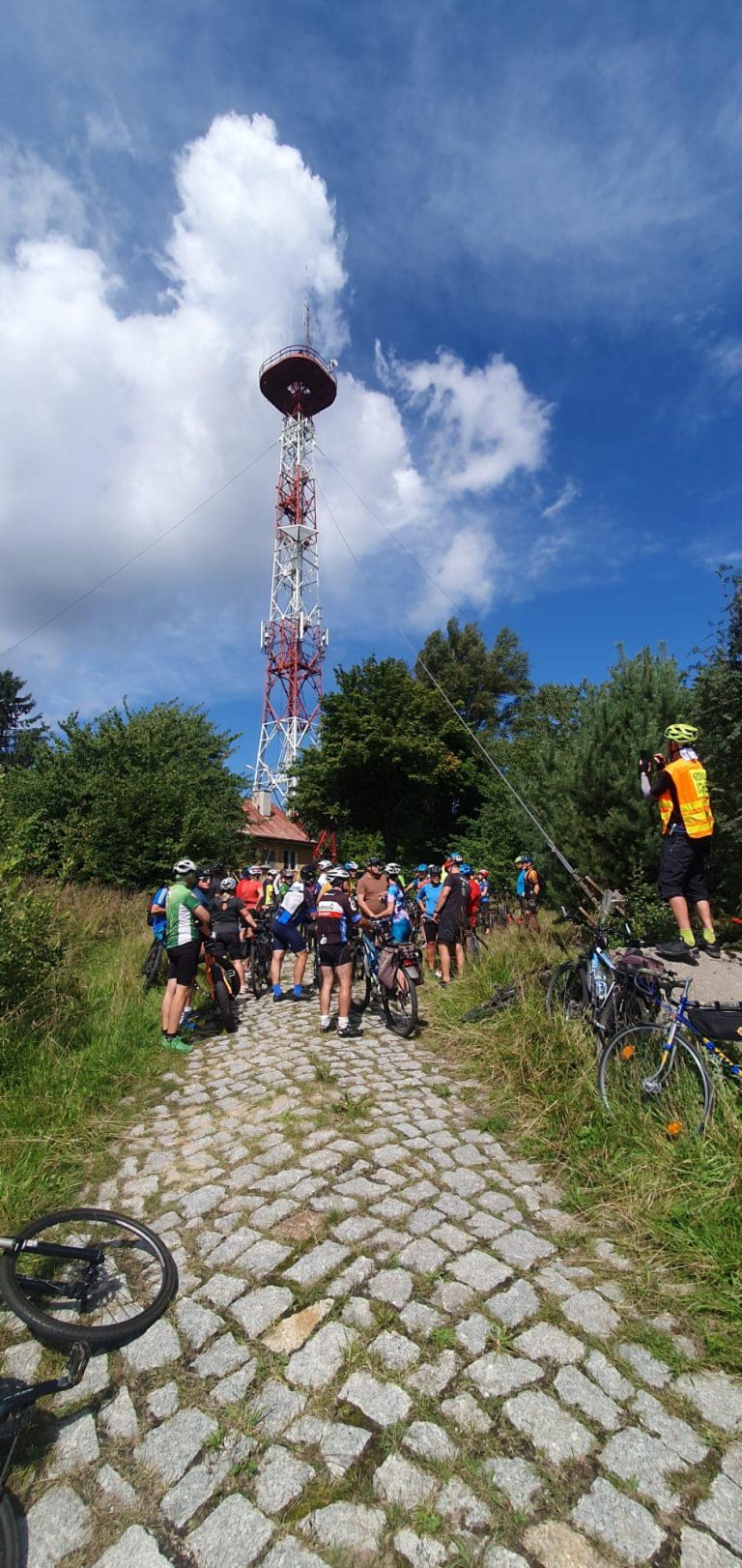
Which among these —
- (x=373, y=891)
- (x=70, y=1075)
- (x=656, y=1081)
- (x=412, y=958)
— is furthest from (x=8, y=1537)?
(x=373, y=891)

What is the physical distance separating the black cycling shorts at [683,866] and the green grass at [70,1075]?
4.41 meters

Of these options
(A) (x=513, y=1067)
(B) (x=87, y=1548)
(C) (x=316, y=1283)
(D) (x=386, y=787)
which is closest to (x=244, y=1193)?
(C) (x=316, y=1283)

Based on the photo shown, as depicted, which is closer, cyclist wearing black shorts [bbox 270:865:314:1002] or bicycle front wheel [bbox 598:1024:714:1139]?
bicycle front wheel [bbox 598:1024:714:1139]

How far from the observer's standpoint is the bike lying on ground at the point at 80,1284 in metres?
2.58

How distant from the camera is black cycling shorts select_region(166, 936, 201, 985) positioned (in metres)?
6.61

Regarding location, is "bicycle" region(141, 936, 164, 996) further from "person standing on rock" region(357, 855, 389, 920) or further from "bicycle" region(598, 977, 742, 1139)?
"bicycle" region(598, 977, 742, 1139)

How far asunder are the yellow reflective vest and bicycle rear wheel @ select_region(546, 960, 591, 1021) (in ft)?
5.26

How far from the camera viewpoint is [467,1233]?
337cm

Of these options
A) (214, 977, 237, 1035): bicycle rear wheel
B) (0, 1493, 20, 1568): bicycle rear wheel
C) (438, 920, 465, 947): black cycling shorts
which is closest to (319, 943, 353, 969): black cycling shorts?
(214, 977, 237, 1035): bicycle rear wheel

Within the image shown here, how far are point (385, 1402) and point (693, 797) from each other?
4138mm

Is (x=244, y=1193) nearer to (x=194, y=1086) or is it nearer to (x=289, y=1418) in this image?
(x=289, y=1418)

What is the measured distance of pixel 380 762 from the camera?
99.8ft

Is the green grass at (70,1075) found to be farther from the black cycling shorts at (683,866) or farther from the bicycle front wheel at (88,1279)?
the black cycling shorts at (683,866)

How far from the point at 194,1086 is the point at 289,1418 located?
344 centimetres
